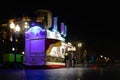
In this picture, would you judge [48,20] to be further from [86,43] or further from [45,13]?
[86,43]

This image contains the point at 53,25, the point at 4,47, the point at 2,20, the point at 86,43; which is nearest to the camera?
the point at 53,25

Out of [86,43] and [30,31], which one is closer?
[30,31]

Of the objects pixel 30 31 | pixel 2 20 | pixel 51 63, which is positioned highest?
pixel 2 20

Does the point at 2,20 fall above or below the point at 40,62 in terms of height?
above

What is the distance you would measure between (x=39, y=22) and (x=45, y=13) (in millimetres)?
1540

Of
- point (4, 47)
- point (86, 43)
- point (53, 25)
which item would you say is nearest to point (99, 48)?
point (86, 43)

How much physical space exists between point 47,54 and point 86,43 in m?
60.0

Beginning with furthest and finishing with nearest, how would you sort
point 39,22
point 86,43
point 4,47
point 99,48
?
1. point 99,48
2. point 86,43
3. point 4,47
4. point 39,22

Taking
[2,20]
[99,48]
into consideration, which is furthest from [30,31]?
[99,48]

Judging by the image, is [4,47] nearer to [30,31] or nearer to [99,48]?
[30,31]

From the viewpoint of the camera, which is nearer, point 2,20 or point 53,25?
point 53,25

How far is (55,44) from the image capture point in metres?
35.9

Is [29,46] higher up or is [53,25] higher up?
[53,25]

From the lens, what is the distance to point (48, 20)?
117ft
